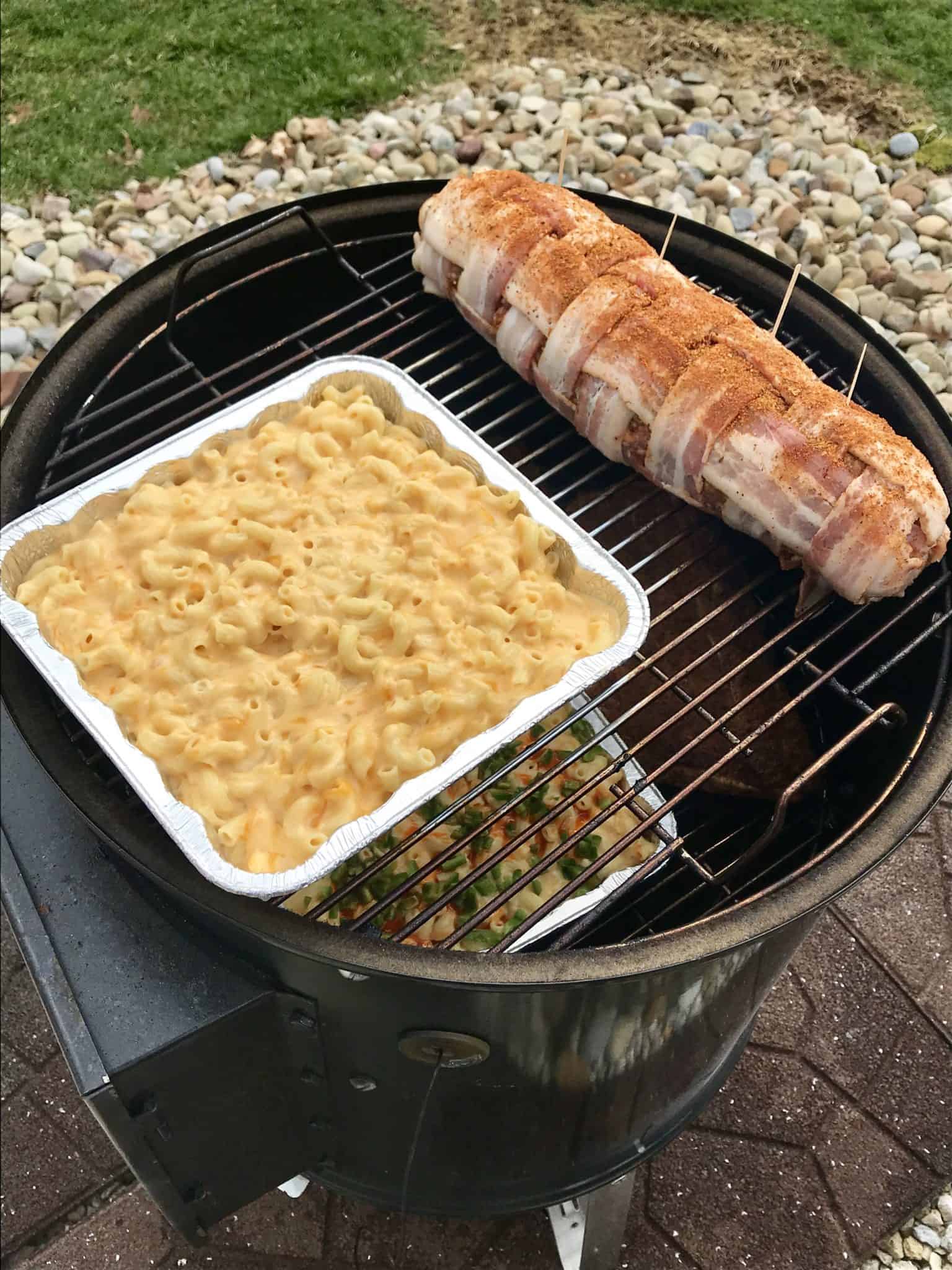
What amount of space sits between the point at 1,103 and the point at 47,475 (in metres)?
4.73

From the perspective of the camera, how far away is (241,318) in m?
3.35

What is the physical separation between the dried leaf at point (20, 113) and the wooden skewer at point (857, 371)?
213 inches

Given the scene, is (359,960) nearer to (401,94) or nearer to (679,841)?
(679,841)

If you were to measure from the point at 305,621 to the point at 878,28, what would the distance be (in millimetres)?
6166

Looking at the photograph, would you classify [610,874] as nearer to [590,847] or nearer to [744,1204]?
[590,847]

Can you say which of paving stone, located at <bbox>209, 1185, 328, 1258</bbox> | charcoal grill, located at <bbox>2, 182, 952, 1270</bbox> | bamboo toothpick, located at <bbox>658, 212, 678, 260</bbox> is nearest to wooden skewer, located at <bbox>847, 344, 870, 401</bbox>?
charcoal grill, located at <bbox>2, 182, 952, 1270</bbox>

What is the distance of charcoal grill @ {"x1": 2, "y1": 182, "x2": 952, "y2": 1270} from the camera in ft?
6.79

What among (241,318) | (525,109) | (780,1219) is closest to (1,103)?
(525,109)

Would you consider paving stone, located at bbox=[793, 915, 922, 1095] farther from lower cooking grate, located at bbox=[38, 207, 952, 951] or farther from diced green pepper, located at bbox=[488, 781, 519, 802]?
diced green pepper, located at bbox=[488, 781, 519, 802]

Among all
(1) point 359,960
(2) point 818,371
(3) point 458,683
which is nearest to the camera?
(1) point 359,960

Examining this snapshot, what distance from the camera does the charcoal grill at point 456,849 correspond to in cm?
207

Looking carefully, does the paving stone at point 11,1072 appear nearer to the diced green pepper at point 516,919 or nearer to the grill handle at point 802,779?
the diced green pepper at point 516,919

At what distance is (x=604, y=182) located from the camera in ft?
17.7

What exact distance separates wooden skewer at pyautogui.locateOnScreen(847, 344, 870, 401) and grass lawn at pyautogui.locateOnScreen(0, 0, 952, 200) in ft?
11.0
